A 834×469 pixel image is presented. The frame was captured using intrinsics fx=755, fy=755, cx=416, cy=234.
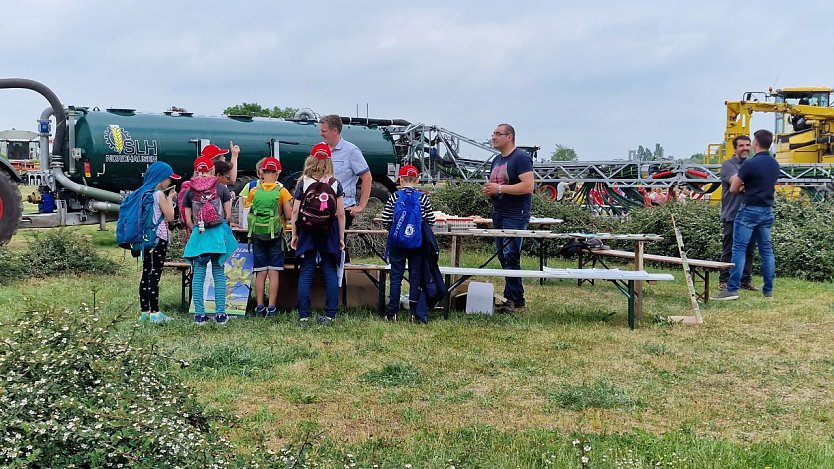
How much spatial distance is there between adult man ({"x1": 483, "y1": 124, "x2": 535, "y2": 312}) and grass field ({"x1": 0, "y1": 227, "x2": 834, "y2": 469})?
40cm

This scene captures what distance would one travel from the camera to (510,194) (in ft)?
23.6

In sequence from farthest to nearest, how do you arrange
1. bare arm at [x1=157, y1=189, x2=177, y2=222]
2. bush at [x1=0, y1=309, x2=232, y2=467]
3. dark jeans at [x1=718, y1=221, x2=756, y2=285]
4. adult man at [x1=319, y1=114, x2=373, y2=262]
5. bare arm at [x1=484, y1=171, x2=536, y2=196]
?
dark jeans at [x1=718, y1=221, x2=756, y2=285] → adult man at [x1=319, y1=114, x2=373, y2=262] → bare arm at [x1=484, y1=171, x2=536, y2=196] → bare arm at [x1=157, y1=189, x2=177, y2=222] → bush at [x1=0, y1=309, x2=232, y2=467]

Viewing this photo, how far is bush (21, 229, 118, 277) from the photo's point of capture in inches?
355

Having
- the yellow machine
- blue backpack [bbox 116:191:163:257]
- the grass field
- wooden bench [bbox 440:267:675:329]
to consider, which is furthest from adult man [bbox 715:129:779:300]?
the yellow machine

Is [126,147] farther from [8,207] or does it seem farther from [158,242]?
[158,242]

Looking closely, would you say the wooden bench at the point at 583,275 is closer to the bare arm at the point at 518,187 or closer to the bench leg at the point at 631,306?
the bench leg at the point at 631,306

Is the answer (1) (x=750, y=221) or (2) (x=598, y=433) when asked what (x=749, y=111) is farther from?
(2) (x=598, y=433)

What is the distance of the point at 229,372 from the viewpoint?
4871 mm

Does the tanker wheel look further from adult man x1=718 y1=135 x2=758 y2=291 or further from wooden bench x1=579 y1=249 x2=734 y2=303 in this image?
adult man x1=718 y1=135 x2=758 y2=291

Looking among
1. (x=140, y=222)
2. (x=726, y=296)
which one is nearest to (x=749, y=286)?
(x=726, y=296)

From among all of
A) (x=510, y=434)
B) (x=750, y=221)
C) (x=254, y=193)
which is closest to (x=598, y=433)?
(x=510, y=434)

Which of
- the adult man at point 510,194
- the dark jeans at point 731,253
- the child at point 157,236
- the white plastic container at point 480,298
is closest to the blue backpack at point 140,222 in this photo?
the child at point 157,236

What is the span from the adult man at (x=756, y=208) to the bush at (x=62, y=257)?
737 centimetres

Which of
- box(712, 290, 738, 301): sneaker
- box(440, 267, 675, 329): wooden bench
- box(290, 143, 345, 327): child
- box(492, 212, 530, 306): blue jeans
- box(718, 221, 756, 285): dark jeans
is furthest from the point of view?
box(718, 221, 756, 285): dark jeans
